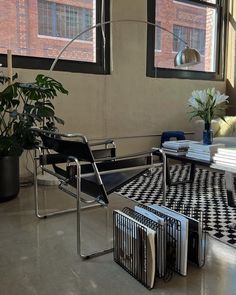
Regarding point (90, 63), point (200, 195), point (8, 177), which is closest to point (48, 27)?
point (90, 63)

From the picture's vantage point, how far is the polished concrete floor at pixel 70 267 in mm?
1621

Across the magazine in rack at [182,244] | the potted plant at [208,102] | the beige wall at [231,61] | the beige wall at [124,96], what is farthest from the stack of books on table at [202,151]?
the beige wall at [231,61]

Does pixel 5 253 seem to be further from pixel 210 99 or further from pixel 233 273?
pixel 210 99

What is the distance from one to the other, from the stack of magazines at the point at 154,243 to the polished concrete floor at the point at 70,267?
0.19 ft

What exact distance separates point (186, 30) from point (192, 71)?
62cm

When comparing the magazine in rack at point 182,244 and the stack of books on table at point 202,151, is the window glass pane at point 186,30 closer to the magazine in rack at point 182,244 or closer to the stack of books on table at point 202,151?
the stack of books on table at point 202,151

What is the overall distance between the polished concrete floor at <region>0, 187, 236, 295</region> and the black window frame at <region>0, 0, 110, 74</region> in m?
1.91

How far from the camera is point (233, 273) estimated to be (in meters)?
1.78

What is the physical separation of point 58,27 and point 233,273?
3.30 metres

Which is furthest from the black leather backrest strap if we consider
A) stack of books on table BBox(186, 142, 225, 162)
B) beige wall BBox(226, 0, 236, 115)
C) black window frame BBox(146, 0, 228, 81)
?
beige wall BBox(226, 0, 236, 115)

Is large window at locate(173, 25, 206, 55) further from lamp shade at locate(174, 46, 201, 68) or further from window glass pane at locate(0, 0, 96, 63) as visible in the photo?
lamp shade at locate(174, 46, 201, 68)

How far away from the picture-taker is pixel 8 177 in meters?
2.95

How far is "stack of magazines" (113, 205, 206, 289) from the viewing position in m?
1.63

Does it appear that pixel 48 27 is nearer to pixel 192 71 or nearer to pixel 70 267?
pixel 192 71
